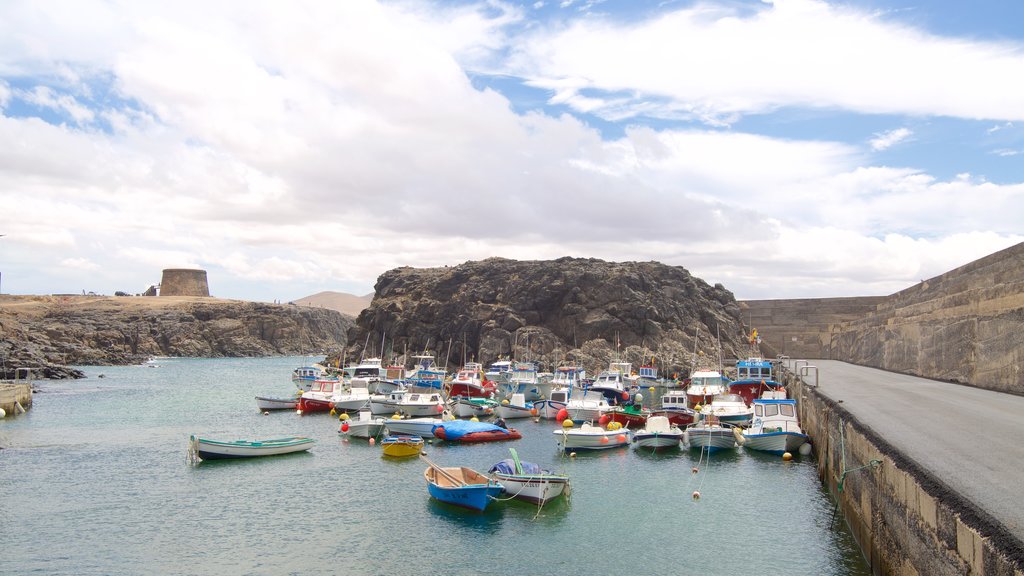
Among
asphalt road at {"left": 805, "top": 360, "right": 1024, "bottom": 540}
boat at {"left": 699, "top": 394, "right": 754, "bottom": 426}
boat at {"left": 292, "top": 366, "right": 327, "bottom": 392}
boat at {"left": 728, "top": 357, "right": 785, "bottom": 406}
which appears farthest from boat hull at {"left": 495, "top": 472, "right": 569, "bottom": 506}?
boat at {"left": 292, "top": 366, "right": 327, "bottom": 392}

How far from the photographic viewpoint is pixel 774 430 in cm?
4053

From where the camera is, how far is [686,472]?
1475 inches

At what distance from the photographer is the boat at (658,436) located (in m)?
42.7

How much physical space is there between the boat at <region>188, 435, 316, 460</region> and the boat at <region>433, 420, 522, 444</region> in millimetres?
8669

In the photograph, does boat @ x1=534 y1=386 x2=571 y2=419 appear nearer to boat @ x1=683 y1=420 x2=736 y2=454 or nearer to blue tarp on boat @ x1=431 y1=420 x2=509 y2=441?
blue tarp on boat @ x1=431 y1=420 x2=509 y2=441

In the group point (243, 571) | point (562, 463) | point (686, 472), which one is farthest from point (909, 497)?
point (562, 463)

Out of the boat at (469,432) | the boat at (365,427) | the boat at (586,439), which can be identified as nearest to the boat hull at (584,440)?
the boat at (586,439)

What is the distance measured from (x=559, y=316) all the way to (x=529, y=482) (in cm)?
8743

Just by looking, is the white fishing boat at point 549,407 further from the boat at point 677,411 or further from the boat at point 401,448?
the boat at point 401,448

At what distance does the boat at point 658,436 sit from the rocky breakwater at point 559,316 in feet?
175

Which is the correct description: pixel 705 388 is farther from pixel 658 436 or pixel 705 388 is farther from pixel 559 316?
pixel 559 316

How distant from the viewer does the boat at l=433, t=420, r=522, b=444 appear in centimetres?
4581

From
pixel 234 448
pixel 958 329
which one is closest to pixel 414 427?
pixel 234 448

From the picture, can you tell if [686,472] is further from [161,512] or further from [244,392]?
[244,392]
